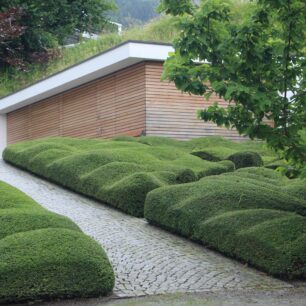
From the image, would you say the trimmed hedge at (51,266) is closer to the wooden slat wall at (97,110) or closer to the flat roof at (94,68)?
the flat roof at (94,68)

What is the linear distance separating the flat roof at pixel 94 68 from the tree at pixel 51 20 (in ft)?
24.5

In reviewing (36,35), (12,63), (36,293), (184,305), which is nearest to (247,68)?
(184,305)

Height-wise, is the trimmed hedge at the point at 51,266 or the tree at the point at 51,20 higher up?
the tree at the point at 51,20

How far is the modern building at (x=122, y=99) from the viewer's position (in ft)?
59.9

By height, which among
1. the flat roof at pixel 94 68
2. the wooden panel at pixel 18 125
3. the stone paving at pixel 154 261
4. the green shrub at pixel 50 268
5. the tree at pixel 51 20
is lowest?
the stone paving at pixel 154 261

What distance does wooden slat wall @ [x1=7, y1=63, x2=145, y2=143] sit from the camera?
18.7 metres

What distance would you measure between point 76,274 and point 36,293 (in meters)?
0.45

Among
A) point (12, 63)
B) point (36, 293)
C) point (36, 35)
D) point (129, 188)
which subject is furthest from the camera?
point (36, 35)

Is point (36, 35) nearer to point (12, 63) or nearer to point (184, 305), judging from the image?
point (12, 63)

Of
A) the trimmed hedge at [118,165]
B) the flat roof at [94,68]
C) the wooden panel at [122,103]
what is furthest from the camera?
the wooden panel at [122,103]

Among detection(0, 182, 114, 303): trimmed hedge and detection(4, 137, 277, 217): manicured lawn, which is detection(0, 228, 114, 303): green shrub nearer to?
detection(0, 182, 114, 303): trimmed hedge

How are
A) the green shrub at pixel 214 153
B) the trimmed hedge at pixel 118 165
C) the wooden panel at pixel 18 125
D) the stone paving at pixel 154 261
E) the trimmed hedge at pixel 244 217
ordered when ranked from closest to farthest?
the stone paving at pixel 154 261, the trimmed hedge at pixel 244 217, the trimmed hedge at pixel 118 165, the green shrub at pixel 214 153, the wooden panel at pixel 18 125

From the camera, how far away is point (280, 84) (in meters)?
8.05

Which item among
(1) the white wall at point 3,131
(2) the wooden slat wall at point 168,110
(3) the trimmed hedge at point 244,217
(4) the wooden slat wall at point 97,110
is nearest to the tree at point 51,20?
(1) the white wall at point 3,131
